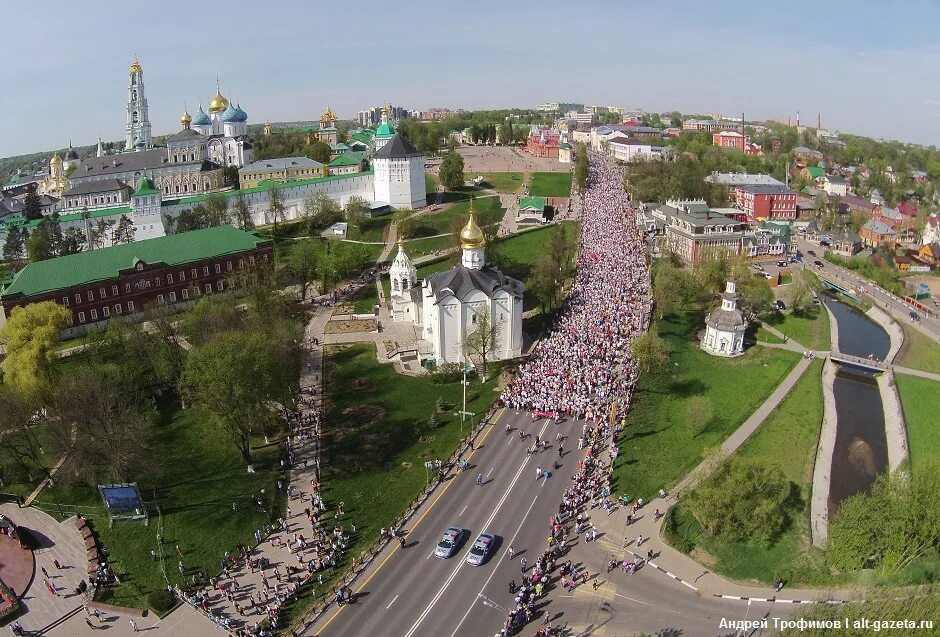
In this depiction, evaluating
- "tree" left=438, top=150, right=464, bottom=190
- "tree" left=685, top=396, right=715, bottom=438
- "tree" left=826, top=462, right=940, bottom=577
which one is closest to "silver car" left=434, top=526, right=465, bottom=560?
"tree" left=826, top=462, right=940, bottom=577

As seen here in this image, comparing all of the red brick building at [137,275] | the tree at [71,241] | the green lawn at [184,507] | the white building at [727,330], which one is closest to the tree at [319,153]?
the tree at [71,241]

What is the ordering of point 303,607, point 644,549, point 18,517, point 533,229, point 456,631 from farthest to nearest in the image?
point 533,229 → point 18,517 → point 644,549 → point 303,607 → point 456,631

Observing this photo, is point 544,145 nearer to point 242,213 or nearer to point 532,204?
point 532,204

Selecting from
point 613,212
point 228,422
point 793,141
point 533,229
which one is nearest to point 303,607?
point 228,422

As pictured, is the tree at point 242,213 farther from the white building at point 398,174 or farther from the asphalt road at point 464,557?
the asphalt road at point 464,557

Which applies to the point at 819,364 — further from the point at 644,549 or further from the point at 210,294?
the point at 210,294

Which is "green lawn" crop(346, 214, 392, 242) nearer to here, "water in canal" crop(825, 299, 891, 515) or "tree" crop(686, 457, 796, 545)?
"water in canal" crop(825, 299, 891, 515)
